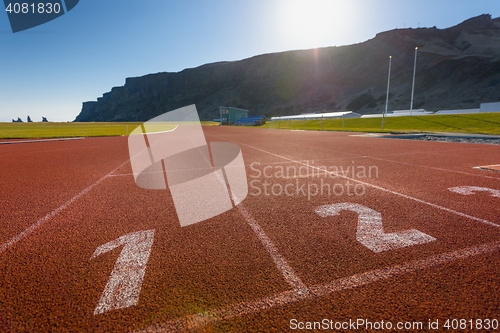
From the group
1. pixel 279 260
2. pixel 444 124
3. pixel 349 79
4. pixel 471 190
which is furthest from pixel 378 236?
pixel 349 79

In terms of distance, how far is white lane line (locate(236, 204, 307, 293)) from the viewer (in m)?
2.32

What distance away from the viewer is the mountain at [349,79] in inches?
3081

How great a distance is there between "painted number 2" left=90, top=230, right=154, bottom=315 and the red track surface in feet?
0.24

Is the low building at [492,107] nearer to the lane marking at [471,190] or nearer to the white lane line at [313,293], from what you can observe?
the lane marking at [471,190]

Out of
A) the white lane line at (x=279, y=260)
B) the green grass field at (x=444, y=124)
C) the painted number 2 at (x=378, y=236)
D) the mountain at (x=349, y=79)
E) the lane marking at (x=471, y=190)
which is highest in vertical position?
the mountain at (x=349, y=79)

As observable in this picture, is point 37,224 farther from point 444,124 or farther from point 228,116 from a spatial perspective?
point 228,116

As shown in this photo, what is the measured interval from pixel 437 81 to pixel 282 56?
293 feet

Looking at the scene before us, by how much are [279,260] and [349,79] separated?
130159 millimetres

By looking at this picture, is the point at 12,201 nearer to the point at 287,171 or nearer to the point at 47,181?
the point at 47,181

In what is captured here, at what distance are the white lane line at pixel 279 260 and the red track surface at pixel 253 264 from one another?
1 cm

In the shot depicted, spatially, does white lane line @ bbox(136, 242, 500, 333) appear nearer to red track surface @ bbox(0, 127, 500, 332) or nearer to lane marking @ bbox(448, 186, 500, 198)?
red track surface @ bbox(0, 127, 500, 332)

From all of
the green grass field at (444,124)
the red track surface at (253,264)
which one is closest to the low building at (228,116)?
the green grass field at (444,124)

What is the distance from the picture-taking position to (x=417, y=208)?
14.1 feet

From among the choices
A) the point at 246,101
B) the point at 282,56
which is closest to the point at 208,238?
the point at 246,101
